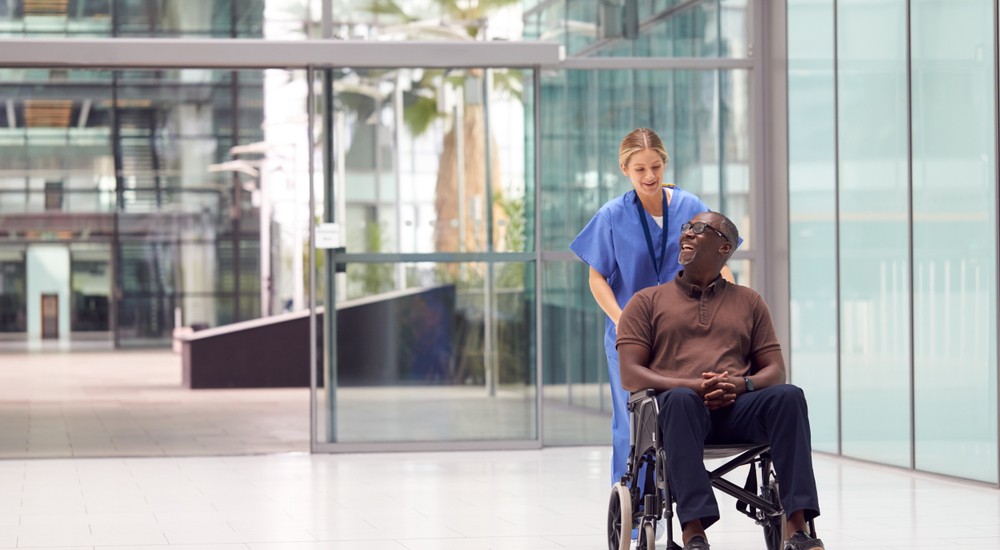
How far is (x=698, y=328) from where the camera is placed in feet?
15.2

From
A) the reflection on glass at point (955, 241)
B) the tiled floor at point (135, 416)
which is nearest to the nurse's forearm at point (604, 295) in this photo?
→ the reflection on glass at point (955, 241)

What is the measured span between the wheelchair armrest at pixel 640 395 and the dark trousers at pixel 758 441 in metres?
0.05

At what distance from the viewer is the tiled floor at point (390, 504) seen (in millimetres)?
5812

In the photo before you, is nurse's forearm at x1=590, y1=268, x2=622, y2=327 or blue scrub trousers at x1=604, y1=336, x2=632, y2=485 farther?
blue scrub trousers at x1=604, y1=336, x2=632, y2=485

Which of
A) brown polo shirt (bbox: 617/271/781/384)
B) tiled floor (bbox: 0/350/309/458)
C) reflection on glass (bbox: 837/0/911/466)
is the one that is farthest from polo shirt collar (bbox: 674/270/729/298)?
tiled floor (bbox: 0/350/309/458)

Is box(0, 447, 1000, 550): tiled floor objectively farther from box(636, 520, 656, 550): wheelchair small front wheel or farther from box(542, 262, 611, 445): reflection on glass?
box(636, 520, 656, 550): wheelchair small front wheel

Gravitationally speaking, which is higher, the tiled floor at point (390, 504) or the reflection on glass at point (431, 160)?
the reflection on glass at point (431, 160)

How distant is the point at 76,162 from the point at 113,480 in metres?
21.7

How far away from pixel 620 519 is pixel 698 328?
28.2 inches

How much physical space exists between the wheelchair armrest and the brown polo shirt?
0.33 feet

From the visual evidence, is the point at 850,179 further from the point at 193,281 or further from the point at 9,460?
the point at 193,281

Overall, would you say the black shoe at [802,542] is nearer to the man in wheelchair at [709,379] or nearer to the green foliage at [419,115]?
the man in wheelchair at [709,379]

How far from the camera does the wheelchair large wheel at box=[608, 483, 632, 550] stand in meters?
4.72

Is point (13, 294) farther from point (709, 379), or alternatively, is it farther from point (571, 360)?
point (709, 379)
